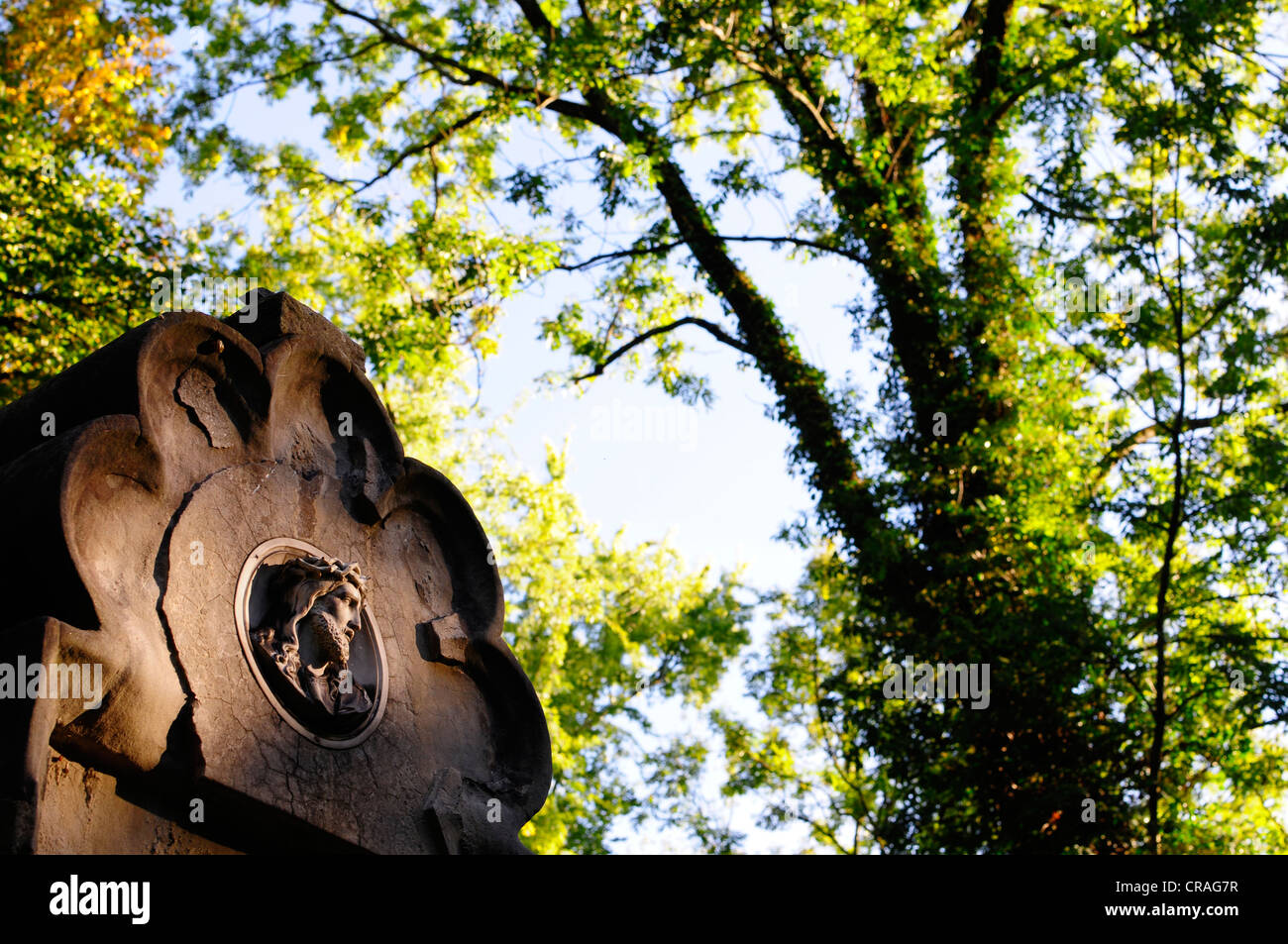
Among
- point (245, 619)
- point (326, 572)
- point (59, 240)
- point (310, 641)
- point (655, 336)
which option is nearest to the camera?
point (245, 619)

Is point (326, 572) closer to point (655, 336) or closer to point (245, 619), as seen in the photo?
point (245, 619)

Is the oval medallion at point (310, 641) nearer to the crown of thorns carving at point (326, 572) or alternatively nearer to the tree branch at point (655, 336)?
the crown of thorns carving at point (326, 572)

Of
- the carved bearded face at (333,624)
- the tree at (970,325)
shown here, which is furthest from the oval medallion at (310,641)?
the tree at (970,325)

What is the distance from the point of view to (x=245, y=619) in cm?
402

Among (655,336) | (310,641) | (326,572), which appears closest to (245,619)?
(310,641)

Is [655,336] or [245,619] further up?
[655,336]

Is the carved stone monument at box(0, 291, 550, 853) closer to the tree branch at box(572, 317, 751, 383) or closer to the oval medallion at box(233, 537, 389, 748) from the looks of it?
the oval medallion at box(233, 537, 389, 748)

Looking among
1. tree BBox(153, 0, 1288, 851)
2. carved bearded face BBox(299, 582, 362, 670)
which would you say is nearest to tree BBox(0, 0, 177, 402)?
tree BBox(153, 0, 1288, 851)

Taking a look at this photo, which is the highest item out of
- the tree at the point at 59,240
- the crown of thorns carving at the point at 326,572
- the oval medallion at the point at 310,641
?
the tree at the point at 59,240

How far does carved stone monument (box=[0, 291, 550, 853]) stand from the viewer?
3.42 metres

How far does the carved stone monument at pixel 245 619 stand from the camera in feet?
11.2

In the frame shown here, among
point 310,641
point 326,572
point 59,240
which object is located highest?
point 59,240

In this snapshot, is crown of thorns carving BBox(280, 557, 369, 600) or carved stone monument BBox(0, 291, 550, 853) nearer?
carved stone monument BBox(0, 291, 550, 853)
